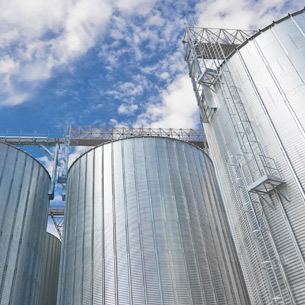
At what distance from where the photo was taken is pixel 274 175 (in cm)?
1420

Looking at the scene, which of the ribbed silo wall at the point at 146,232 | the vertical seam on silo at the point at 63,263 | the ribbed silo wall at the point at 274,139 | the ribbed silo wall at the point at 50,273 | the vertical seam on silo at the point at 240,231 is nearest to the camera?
the ribbed silo wall at the point at 274,139

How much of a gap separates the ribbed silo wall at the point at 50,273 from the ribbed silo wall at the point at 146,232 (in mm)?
6633

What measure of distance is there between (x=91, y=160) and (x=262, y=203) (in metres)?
12.1

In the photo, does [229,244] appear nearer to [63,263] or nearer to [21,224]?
[63,263]

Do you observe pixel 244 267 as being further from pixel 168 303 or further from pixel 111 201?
pixel 111 201

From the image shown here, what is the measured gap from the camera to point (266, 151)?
15039mm

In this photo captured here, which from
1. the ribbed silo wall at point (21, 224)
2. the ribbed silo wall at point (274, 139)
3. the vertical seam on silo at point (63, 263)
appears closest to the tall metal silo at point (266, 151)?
the ribbed silo wall at point (274, 139)

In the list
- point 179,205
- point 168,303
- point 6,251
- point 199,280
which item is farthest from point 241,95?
point 6,251

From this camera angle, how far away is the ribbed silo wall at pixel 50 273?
24.6 m

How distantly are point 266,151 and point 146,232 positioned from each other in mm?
7751

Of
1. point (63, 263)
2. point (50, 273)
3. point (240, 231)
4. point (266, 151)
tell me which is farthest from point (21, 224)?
point (266, 151)

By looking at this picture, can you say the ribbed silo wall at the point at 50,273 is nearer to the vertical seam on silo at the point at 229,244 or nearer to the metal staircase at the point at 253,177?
the vertical seam on silo at the point at 229,244

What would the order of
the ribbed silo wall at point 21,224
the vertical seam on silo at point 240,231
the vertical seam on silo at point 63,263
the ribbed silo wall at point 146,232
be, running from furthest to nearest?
the vertical seam on silo at point 63,263, the ribbed silo wall at point 21,224, the ribbed silo wall at point 146,232, the vertical seam on silo at point 240,231

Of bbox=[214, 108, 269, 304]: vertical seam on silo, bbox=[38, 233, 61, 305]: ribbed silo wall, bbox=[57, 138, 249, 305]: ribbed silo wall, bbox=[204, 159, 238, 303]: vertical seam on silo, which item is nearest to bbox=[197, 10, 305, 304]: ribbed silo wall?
bbox=[214, 108, 269, 304]: vertical seam on silo
